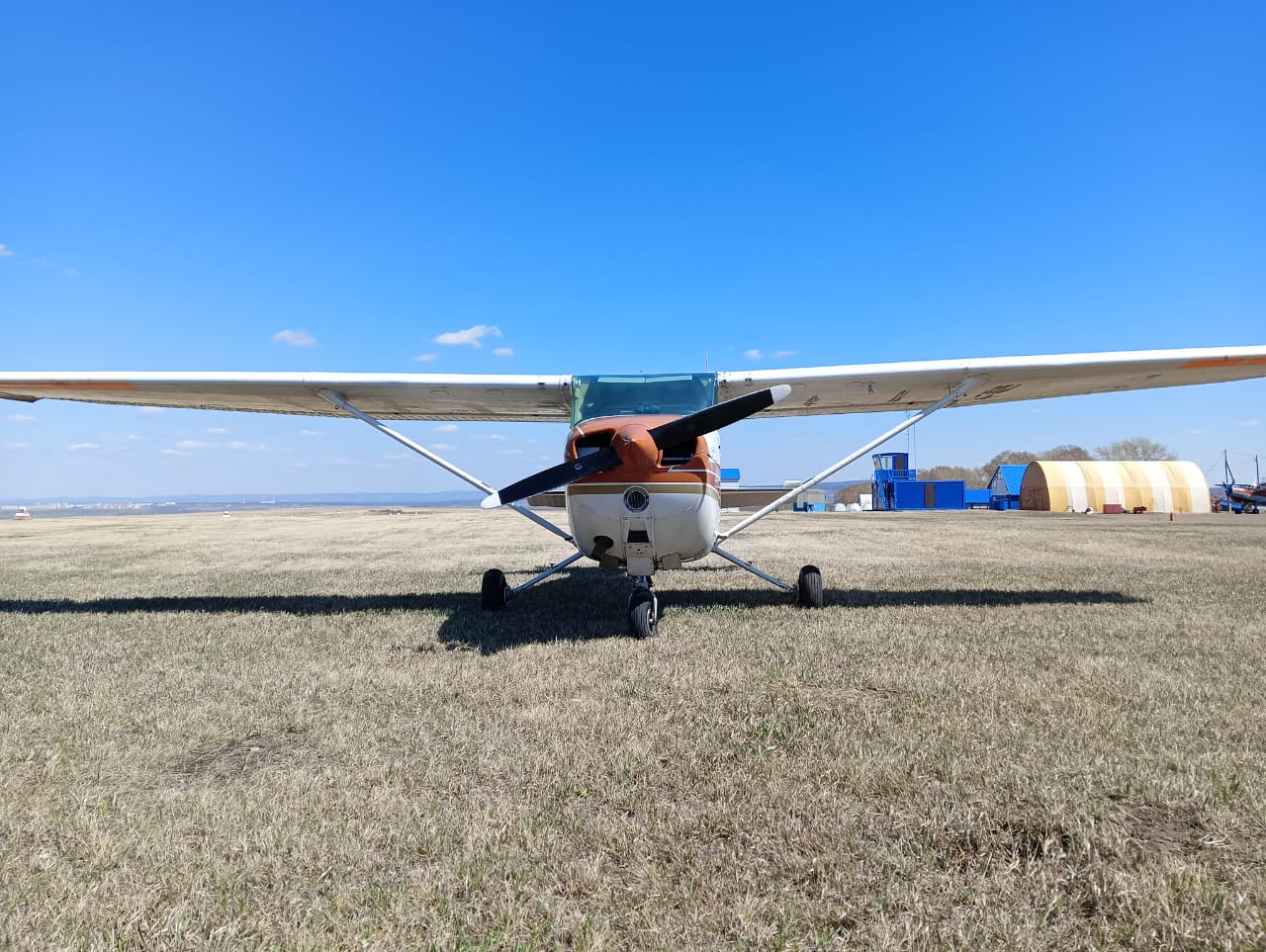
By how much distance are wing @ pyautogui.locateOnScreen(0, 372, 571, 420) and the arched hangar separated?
39.5 m

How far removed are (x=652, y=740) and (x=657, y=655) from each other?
6.50 feet

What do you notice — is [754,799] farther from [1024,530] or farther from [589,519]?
[1024,530]

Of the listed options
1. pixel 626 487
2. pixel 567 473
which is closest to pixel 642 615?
pixel 626 487

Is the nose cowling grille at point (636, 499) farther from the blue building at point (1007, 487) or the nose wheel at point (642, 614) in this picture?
the blue building at point (1007, 487)

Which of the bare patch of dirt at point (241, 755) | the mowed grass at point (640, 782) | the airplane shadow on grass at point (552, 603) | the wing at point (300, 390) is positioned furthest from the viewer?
the wing at point (300, 390)

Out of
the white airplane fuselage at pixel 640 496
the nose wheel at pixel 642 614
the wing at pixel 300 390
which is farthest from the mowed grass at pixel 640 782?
the wing at pixel 300 390

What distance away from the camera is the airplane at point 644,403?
20.8ft

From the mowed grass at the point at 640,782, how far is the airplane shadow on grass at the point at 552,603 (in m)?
0.28

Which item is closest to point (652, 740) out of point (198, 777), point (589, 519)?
point (198, 777)

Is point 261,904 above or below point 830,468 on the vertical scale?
below

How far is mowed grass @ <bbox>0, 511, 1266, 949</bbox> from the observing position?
222cm

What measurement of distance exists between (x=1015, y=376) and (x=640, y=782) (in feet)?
25.2

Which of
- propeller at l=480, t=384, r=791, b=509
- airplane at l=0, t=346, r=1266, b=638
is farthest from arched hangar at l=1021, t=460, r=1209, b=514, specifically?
propeller at l=480, t=384, r=791, b=509

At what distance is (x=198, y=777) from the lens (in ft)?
11.2
